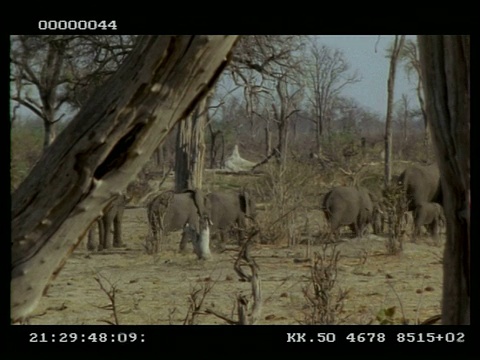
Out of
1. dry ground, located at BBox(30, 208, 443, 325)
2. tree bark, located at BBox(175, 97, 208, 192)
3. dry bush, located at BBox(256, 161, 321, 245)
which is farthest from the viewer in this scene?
tree bark, located at BBox(175, 97, 208, 192)

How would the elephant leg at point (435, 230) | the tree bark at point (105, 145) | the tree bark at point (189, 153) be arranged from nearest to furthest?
the tree bark at point (105, 145) < the elephant leg at point (435, 230) < the tree bark at point (189, 153)

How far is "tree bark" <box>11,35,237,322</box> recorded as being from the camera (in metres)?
1.20

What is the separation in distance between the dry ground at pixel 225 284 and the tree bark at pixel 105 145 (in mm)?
1250

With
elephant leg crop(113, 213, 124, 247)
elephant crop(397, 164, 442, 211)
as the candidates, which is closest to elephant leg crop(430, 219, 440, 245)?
elephant crop(397, 164, 442, 211)

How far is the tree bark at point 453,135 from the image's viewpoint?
4.92 feet

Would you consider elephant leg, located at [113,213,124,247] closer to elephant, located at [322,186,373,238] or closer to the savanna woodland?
the savanna woodland

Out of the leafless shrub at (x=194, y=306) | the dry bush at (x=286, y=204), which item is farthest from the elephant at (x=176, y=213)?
the leafless shrub at (x=194, y=306)

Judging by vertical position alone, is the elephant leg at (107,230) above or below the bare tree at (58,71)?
below

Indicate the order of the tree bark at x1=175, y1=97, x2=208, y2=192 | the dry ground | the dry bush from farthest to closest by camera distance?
the tree bark at x1=175, y1=97, x2=208, y2=192 < the dry bush < the dry ground

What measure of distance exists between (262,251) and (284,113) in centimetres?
229

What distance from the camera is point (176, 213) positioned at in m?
4.96

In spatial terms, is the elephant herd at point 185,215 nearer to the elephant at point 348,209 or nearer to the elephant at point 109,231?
the elephant at point 109,231

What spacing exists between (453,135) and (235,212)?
3.93 m
